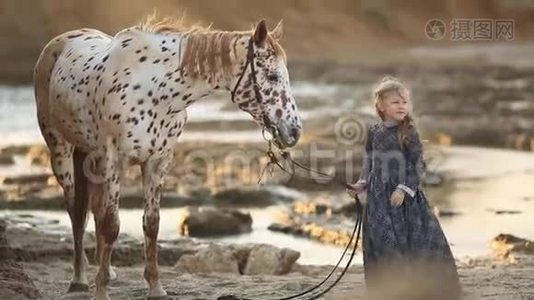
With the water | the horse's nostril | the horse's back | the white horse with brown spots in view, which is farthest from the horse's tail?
the water

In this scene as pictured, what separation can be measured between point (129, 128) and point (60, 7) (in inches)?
194

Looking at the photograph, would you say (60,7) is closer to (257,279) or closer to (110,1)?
(110,1)

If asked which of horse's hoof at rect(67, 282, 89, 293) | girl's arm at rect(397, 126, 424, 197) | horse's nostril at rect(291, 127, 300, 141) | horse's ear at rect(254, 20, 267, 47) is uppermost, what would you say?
horse's ear at rect(254, 20, 267, 47)

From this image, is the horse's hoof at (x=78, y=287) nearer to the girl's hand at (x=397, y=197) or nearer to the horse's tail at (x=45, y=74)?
the horse's tail at (x=45, y=74)

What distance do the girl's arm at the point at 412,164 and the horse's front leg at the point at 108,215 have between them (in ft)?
2.95

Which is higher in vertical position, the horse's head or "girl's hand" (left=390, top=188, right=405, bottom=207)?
the horse's head

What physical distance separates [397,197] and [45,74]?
1.45 meters

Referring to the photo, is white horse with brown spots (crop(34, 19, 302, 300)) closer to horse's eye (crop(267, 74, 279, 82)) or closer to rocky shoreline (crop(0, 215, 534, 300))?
horse's eye (crop(267, 74, 279, 82))

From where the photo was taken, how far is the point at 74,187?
3.99 metres

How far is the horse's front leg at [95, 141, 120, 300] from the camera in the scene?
3.43 metres

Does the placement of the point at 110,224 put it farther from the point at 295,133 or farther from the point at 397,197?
the point at 397,197

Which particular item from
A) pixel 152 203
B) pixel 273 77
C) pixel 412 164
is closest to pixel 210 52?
pixel 273 77

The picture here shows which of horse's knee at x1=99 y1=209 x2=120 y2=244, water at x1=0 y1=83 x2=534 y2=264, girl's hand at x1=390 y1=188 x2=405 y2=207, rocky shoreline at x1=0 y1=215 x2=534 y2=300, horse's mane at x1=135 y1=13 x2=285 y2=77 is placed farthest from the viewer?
water at x1=0 y1=83 x2=534 y2=264

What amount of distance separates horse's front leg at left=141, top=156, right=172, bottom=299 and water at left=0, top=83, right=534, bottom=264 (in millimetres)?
1665
